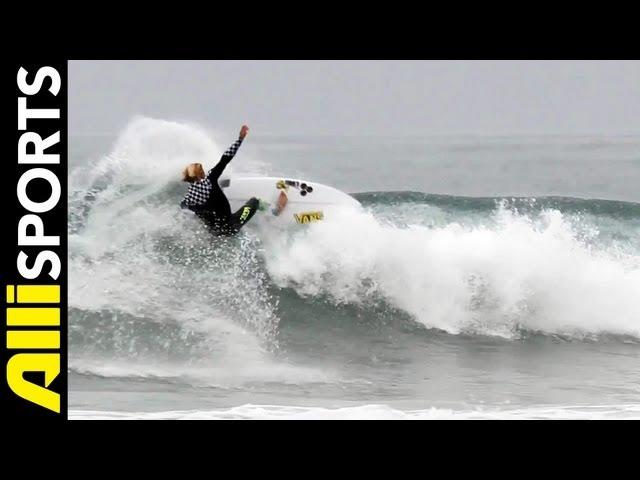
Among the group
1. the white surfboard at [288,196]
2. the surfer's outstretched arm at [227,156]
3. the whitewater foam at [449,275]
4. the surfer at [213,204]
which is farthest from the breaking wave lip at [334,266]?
the surfer's outstretched arm at [227,156]

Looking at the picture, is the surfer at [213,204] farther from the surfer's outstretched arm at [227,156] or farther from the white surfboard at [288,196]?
the white surfboard at [288,196]

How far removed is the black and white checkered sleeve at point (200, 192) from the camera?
9523 millimetres

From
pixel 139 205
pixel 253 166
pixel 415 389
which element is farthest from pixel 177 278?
pixel 415 389

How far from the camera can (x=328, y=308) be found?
10.4 m

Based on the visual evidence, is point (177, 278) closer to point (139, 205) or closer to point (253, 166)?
point (139, 205)

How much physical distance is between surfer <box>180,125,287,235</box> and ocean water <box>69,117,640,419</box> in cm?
42

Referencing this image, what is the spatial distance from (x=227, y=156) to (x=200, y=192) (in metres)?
0.63

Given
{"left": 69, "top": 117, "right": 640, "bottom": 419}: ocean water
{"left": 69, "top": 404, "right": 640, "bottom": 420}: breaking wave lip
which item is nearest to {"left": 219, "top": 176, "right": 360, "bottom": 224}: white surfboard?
{"left": 69, "top": 117, "right": 640, "bottom": 419}: ocean water

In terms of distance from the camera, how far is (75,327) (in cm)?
950

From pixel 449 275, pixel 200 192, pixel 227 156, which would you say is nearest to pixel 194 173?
pixel 200 192

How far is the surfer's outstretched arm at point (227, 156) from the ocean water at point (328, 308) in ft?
3.39

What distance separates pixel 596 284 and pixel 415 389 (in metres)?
3.69

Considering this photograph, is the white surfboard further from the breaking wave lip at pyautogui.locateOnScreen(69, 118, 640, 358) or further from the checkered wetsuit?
the checkered wetsuit

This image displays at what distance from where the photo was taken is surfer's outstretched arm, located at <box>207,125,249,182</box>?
913cm
